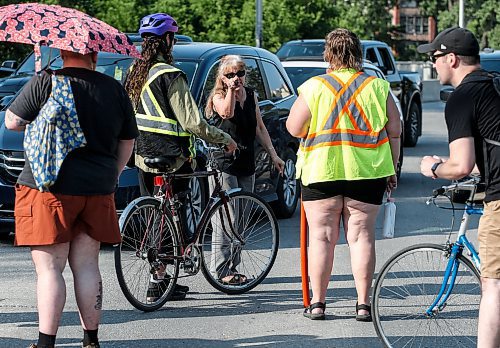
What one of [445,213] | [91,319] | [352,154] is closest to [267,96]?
[445,213]

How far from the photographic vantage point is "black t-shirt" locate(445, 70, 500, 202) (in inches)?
214

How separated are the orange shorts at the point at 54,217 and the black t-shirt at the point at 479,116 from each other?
1936mm

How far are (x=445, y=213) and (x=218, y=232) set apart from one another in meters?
5.25

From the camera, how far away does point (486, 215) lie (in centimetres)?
554

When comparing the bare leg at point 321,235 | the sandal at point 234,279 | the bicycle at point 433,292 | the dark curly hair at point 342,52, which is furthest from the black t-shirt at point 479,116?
the sandal at point 234,279

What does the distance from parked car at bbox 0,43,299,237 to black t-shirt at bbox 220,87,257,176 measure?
44.1 inches

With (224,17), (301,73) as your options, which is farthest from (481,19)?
(301,73)

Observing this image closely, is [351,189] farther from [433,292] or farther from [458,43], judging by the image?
[458,43]

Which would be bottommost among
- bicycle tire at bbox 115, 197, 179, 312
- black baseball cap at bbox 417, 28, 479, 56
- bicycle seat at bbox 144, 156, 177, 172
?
bicycle tire at bbox 115, 197, 179, 312

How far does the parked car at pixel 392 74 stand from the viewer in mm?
21188

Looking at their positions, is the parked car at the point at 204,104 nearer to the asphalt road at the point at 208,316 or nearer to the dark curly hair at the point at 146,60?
the asphalt road at the point at 208,316

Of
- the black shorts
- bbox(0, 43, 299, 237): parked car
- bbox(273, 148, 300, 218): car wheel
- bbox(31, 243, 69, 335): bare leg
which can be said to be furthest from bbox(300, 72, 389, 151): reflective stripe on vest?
bbox(273, 148, 300, 218): car wheel

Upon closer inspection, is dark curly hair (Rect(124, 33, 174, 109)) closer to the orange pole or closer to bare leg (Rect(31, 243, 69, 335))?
the orange pole

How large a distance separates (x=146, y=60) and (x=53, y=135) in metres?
2.01
